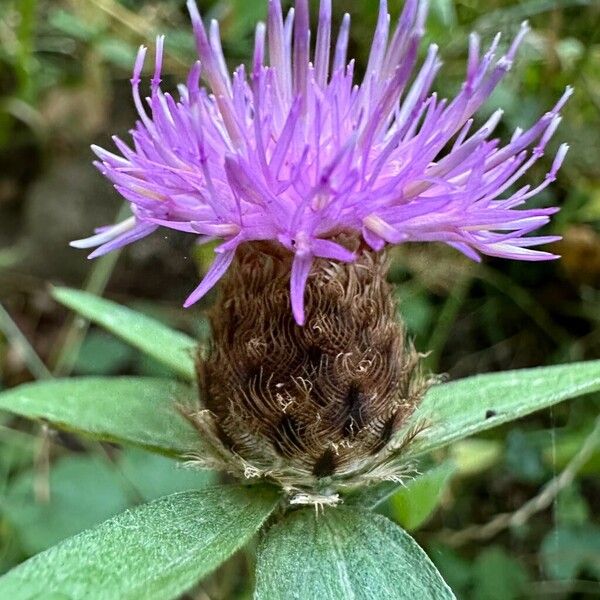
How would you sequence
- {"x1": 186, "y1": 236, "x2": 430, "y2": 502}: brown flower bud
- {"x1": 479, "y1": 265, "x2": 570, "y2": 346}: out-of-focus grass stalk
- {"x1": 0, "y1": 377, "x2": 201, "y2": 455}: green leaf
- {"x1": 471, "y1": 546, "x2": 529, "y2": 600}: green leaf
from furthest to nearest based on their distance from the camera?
{"x1": 479, "y1": 265, "x2": 570, "y2": 346}: out-of-focus grass stalk < {"x1": 471, "y1": 546, "x2": 529, "y2": 600}: green leaf < {"x1": 0, "y1": 377, "x2": 201, "y2": 455}: green leaf < {"x1": 186, "y1": 236, "x2": 430, "y2": 502}: brown flower bud

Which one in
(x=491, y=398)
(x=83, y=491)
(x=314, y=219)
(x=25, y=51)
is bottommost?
(x=83, y=491)

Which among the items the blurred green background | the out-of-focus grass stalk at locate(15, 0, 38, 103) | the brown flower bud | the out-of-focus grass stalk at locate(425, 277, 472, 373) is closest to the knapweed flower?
the brown flower bud

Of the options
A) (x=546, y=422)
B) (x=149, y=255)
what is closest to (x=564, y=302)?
(x=546, y=422)

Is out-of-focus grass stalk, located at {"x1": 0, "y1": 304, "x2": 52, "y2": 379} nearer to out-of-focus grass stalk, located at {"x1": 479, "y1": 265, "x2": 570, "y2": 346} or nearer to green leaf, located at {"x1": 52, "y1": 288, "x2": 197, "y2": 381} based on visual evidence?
green leaf, located at {"x1": 52, "y1": 288, "x2": 197, "y2": 381}

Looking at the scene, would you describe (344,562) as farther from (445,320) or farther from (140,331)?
(445,320)

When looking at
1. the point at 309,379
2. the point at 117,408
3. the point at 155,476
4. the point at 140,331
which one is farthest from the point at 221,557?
the point at 155,476

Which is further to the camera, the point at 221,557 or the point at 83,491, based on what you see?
the point at 83,491
